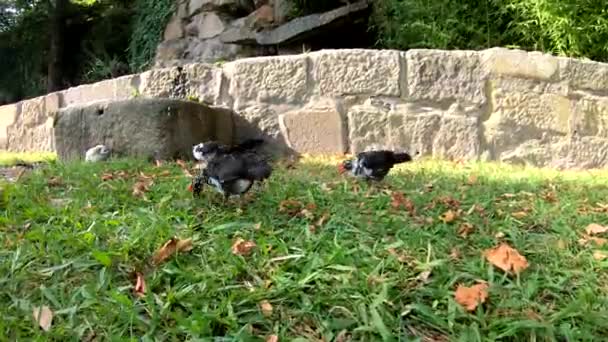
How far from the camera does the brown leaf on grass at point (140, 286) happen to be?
1.78 meters

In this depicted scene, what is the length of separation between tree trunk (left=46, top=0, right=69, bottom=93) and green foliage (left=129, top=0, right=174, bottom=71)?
135 cm

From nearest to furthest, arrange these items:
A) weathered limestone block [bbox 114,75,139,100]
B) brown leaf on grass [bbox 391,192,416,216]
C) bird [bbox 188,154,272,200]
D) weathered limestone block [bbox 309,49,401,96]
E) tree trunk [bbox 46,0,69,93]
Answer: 1. bird [bbox 188,154,272,200]
2. brown leaf on grass [bbox 391,192,416,216]
3. weathered limestone block [bbox 309,49,401,96]
4. weathered limestone block [bbox 114,75,139,100]
5. tree trunk [bbox 46,0,69,93]

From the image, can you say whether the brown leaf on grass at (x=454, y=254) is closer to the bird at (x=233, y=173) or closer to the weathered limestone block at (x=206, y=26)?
the bird at (x=233, y=173)

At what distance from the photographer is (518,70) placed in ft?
16.2

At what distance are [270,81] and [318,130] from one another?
56 cm

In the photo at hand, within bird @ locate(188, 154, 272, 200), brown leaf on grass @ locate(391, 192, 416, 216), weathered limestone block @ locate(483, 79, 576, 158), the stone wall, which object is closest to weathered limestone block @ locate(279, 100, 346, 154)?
the stone wall

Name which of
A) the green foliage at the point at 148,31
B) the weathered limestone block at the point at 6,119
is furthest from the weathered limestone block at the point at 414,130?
the green foliage at the point at 148,31

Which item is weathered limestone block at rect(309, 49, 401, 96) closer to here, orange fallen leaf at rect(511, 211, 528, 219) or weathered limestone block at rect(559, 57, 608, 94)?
weathered limestone block at rect(559, 57, 608, 94)

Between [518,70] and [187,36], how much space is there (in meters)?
5.06

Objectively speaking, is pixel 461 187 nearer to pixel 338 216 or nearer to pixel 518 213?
pixel 518 213

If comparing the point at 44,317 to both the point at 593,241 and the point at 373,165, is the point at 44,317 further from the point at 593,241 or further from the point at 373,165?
the point at 373,165

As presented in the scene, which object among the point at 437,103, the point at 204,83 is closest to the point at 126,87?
the point at 204,83

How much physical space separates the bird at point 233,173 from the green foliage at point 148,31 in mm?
6658

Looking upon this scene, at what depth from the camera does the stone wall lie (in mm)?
4934
